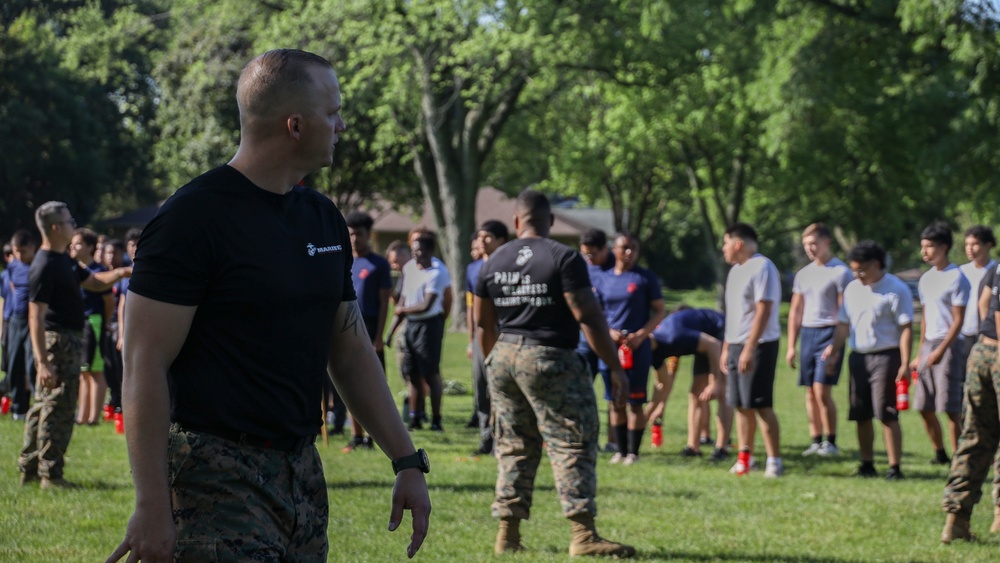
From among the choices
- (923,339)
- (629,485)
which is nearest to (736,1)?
(923,339)

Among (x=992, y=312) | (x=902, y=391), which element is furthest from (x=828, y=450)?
(x=992, y=312)

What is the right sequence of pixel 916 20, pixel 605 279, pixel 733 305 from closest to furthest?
pixel 733 305 → pixel 605 279 → pixel 916 20

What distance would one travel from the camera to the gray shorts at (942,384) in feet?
37.9

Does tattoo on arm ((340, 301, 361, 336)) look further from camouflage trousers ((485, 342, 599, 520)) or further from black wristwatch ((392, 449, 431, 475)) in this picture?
camouflage trousers ((485, 342, 599, 520))

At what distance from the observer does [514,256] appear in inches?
286

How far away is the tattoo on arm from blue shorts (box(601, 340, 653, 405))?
7819 millimetres

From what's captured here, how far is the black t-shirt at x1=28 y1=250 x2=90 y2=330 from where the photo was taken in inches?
342

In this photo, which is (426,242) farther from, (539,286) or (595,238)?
(539,286)

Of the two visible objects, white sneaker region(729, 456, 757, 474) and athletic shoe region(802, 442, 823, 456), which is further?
athletic shoe region(802, 442, 823, 456)

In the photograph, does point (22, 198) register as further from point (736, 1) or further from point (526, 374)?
point (526, 374)

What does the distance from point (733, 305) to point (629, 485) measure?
2047 millimetres

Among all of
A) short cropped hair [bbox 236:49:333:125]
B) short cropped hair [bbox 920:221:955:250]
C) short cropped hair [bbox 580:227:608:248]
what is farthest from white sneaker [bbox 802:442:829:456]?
short cropped hair [bbox 236:49:333:125]

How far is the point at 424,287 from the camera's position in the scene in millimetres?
13188

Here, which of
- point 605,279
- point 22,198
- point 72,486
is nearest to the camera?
point 72,486
